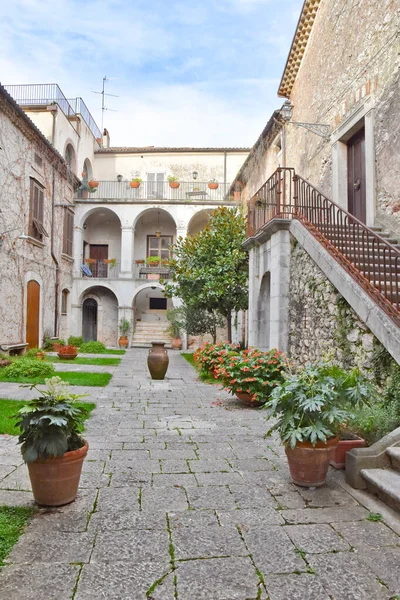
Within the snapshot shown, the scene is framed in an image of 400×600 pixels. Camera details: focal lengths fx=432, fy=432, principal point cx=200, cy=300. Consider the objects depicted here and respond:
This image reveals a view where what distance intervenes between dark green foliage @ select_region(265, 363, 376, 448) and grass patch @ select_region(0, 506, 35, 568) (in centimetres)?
203

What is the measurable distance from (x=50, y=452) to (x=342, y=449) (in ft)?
8.36

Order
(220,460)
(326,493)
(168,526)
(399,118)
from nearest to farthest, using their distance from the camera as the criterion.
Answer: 1. (168,526)
2. (326,493)
3. (220,460)
4. (399,118)

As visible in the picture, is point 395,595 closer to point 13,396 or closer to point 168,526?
point 168,526

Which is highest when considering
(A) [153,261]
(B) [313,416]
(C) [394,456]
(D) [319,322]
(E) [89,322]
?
(A) [153,261]

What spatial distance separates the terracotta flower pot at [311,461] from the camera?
352cm

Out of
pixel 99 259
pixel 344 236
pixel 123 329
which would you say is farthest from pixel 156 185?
pixel 344 236

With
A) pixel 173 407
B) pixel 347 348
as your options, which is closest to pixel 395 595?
pixel 347 348

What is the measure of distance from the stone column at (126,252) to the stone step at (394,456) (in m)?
18.9

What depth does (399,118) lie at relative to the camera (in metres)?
7.84

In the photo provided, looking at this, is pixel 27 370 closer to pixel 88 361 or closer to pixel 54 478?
pixel 88 361

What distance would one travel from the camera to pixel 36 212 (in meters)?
15.5

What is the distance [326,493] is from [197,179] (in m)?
22.2

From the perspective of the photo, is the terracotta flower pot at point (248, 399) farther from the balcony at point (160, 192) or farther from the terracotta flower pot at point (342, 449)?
the balcony at point (160, 192)

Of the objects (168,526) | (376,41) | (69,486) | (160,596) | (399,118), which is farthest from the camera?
(376,41)
